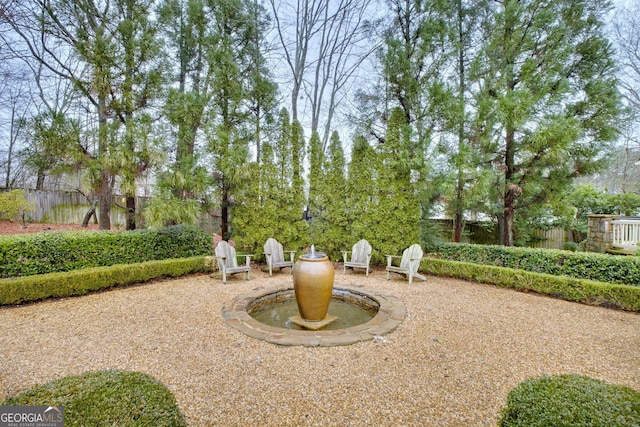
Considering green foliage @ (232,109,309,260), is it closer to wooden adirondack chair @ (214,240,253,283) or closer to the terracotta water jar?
wooden adirondack chair @ (214,240,253,283)

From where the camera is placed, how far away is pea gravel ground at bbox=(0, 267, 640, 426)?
211cm

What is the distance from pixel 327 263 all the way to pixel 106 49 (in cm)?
650

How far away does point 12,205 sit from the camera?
799cm

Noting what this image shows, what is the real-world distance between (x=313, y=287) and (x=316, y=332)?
567 millimetres

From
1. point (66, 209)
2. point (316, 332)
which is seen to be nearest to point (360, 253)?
point (316, 332)

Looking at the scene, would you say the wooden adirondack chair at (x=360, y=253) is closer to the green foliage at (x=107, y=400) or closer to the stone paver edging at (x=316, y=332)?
the stone paver edging at (x=316, y=332)

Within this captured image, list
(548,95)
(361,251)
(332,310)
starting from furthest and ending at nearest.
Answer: (361,251)
(548,95)
(332,310)

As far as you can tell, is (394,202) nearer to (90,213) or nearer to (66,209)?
(90,213)

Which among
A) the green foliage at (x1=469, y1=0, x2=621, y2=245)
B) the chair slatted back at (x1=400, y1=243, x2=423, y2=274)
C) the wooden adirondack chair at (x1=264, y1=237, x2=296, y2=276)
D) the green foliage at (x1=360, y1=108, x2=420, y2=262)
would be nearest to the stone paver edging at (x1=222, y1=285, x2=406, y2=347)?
the chair slatted back at (x1=400, y1=243, x2=423, y2=274)

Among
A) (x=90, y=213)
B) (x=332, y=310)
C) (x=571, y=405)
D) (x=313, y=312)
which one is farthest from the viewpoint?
(x=90, y=213)

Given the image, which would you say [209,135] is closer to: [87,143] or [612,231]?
[87,143]

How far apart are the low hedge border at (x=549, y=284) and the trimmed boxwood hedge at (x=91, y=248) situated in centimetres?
589

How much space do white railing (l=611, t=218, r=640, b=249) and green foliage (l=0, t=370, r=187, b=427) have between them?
994 centimetres

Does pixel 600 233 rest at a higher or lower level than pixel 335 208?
lower
